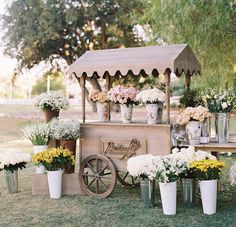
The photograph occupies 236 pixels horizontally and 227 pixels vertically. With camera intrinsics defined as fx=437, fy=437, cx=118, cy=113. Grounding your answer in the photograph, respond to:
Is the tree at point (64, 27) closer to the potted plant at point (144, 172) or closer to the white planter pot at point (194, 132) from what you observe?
the white planter pot at point (194, 132)

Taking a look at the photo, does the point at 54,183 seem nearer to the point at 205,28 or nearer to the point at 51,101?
the point at 51,101

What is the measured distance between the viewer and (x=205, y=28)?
784 cm

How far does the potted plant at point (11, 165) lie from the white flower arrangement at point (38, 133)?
29cm

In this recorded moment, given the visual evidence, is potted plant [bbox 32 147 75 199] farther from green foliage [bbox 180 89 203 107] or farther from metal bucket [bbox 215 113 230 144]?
metal bucket [bbox 215 113 230 144]

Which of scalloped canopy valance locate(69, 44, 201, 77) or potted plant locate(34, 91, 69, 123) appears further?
potted plant locate(34, 91, 69, 123)

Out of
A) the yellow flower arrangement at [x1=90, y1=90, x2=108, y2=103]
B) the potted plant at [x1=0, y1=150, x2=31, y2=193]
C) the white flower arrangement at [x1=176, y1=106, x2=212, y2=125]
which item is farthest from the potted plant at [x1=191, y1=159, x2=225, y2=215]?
the potted plant at [x1=0, y1=150, x2=31, y2=193]

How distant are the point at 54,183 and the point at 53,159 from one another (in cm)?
31

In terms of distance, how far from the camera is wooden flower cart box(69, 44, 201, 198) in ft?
17.0

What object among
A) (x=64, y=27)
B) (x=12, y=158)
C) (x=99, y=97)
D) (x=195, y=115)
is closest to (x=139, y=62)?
(x=99, y=97)

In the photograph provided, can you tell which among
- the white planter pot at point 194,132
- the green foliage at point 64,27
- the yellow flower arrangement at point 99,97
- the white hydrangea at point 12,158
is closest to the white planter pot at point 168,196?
the white planter pot at point 194,132

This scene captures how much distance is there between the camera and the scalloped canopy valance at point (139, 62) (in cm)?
519

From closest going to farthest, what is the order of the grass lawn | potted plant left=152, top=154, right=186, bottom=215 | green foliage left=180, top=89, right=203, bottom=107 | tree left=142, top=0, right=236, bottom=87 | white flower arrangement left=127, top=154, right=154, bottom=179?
1. the grass lawn
2. potted plant left=152, top=154, right=186, bottom=215
3. white flower arrangement left=127, top=154, right=154, bottom=179
4. green foliage left=180, top=89, right=203, bottom=107
5. tree left=142, top=0, right=236, bottom=87

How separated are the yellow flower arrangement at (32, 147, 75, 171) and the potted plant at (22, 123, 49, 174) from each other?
0.87ft

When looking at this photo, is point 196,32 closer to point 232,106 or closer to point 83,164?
point 232,106
